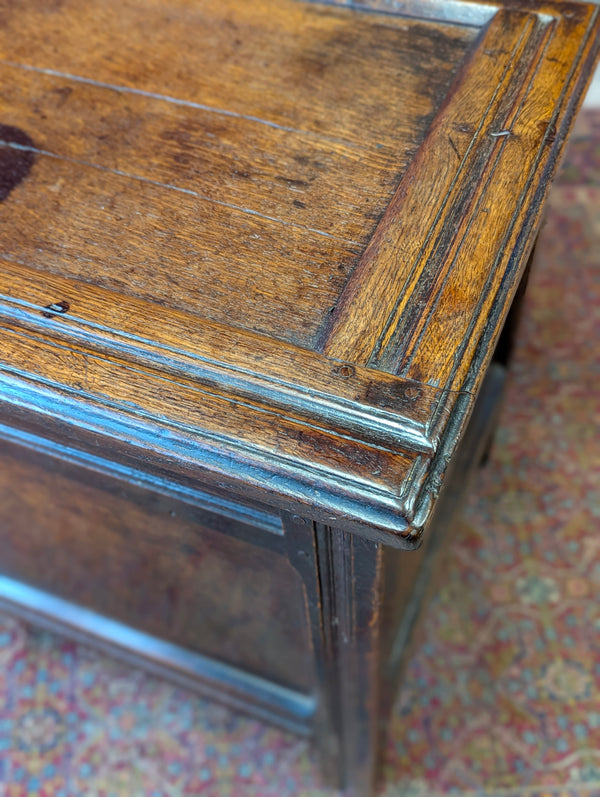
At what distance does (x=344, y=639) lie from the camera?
680 millimetres

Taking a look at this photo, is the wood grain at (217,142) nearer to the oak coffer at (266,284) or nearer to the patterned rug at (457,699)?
the oak coffer at (266,284)

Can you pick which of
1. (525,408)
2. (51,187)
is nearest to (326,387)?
(51,187)

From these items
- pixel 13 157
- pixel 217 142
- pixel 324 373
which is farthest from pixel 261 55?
pixel 324 373

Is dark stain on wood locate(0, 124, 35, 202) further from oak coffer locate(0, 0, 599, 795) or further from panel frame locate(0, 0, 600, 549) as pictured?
panel frame locate(0, 0, 600, 549)

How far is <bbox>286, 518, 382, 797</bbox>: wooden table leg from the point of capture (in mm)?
558

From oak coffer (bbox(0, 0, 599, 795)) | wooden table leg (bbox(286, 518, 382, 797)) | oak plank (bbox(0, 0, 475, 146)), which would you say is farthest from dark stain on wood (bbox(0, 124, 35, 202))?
wooden table leg (bbox(286, 518, 382, 797))

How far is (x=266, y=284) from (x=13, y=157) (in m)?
0.28

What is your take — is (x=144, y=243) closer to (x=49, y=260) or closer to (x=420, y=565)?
(x=49, y=260)

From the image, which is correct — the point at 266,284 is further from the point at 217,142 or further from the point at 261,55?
the point at 261,55

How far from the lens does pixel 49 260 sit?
0.57 m

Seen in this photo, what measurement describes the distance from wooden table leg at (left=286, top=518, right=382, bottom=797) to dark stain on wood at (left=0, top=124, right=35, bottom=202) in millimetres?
374

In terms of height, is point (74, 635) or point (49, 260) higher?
point (49, 260)

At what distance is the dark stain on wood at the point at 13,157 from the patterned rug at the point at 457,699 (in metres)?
0.79

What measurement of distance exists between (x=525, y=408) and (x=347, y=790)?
752mm
